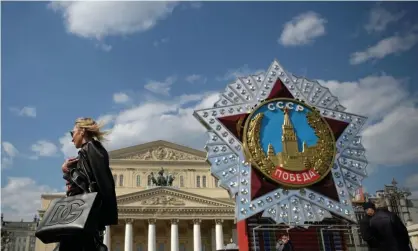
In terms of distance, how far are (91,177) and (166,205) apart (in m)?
37.2

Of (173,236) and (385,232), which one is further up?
(173,236)

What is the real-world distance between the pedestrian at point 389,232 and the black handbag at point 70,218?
13.3ft

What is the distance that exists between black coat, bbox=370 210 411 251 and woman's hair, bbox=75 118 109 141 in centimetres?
400

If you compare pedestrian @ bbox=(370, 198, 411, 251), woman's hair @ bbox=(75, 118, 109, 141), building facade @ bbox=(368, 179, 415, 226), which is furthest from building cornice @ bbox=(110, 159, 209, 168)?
woman's hair @ bbox=(75, 118, 109, 141)

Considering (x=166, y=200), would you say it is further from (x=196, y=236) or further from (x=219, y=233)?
(x=219, y=233)

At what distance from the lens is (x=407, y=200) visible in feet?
156

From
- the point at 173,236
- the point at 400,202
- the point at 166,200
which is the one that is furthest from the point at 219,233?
the point at 400,202

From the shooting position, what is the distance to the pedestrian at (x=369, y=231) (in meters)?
5.53

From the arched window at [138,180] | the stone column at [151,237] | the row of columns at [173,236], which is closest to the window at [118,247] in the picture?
the row of columns at [173,236]

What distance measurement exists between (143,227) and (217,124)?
3078 cm

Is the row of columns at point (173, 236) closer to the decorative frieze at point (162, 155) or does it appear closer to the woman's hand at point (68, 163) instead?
the decorative frieze at point (162, 155)

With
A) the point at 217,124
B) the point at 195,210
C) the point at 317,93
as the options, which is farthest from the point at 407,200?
the point at 217,124

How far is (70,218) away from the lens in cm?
286

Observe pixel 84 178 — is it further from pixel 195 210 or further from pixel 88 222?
pixel 195 210
